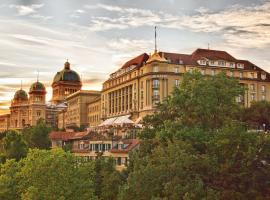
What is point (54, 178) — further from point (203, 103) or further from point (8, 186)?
point (203, 103)

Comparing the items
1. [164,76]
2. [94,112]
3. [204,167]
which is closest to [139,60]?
[164,76]

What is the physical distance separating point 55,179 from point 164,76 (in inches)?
2623

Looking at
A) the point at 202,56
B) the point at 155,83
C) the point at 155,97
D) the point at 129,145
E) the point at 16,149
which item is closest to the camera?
the point at 129,145

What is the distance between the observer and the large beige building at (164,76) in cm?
10719

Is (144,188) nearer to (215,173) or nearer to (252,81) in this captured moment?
(215,173)

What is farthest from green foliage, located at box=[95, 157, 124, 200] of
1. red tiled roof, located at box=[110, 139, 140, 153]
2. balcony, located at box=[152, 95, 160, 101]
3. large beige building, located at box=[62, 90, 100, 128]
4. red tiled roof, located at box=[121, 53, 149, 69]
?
large beige building, located at box=[62, 90, 100, 128]

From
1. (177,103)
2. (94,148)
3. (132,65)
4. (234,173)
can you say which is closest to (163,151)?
(234,173)

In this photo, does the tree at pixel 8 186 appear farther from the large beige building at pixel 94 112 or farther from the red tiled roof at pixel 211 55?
the large beige building at pixel 94 112

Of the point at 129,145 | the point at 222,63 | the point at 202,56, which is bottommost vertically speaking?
the point at 129,145

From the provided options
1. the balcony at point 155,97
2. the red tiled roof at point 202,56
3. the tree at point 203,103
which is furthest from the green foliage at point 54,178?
the red tiled roof at point 202,56

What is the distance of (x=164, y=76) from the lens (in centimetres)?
10700

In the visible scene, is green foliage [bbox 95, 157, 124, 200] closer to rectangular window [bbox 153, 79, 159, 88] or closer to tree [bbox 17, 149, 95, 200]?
tree [bbox 17, 149, 95, 200]

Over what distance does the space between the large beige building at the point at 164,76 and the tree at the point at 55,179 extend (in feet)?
199

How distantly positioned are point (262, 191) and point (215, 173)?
366 cm
